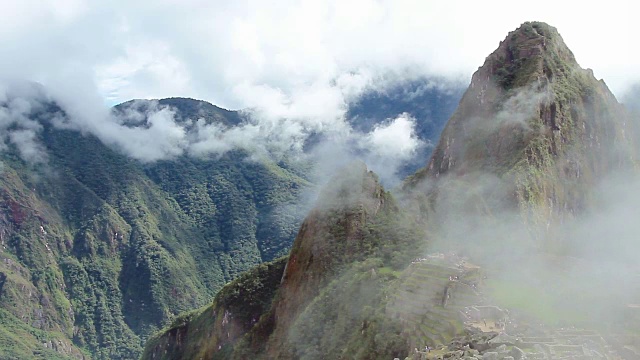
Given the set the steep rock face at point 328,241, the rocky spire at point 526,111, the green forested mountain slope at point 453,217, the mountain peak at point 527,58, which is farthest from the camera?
the mountain peak at point 527,58

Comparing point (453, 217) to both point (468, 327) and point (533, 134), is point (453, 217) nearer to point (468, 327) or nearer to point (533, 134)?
point (533, 134)

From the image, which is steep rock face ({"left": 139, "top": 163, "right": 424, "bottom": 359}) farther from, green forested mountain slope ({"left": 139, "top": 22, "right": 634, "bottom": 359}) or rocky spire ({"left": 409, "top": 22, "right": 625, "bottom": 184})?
rocky spire ({"left": 409, "top": 22, "right": 625, "bottom": 184})

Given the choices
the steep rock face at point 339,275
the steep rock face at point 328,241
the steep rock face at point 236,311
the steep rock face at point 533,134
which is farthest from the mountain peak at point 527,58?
the steep rock face at point 236,311

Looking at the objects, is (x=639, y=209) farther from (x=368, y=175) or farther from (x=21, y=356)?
(x=21, y=356)

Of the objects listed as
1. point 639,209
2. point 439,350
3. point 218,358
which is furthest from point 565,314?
point 218,358

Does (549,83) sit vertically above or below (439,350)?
above

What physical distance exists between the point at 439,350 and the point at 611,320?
1096cm

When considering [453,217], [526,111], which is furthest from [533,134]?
[453,217]

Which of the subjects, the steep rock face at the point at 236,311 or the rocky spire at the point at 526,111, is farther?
the steep rock face at the point at 236,311

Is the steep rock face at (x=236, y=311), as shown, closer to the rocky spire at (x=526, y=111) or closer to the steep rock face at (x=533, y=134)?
the steep rock face at (x=533, y=134)

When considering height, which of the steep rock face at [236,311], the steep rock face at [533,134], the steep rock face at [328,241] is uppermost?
the steep rock face at [533,134]

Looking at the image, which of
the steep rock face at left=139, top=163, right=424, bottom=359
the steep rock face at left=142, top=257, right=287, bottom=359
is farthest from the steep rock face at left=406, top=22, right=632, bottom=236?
the steep rock face at left=142, top=257, right=287, bottom=359

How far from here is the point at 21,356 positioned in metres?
191

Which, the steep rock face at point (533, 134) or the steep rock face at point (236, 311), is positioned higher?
the steep rock face at point (533, 134)
